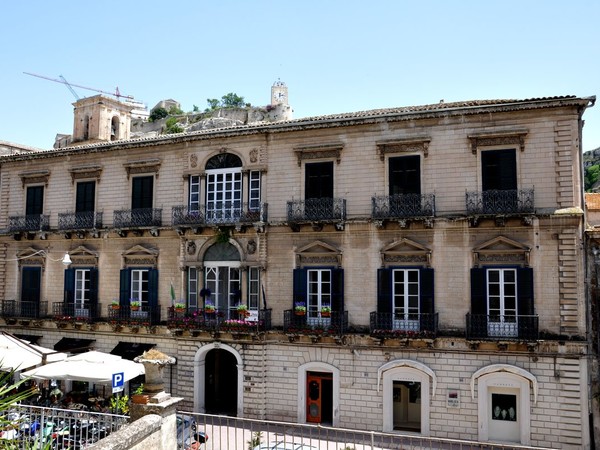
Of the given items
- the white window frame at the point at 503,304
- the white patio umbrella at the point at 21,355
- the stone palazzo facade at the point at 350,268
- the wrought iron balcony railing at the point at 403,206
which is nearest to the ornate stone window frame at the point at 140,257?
the stone palazzo facade at the point at 350,268

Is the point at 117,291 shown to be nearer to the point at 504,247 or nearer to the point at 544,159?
the point at 504,247

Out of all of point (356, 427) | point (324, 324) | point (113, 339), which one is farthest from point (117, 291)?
point (356, 427)

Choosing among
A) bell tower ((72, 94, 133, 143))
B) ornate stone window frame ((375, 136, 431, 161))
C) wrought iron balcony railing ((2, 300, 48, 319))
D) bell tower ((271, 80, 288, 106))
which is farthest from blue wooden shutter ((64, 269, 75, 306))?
bell tower ((271, 80, 288, 106))

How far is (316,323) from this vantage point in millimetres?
21594

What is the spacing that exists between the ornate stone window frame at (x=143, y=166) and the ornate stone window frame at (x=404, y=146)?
10.6m

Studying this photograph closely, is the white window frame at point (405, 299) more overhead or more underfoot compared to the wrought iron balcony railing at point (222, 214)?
more underfoot

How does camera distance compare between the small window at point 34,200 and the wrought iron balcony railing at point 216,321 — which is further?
the small window at point 34,200

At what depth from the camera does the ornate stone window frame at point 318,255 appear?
21734 millimetres

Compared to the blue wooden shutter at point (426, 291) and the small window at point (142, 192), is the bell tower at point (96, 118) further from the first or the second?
the blue wooden shutter at point (426, 291)

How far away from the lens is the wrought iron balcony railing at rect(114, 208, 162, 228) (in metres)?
24.7

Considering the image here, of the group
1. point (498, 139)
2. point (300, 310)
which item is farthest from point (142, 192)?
point (498, 139)

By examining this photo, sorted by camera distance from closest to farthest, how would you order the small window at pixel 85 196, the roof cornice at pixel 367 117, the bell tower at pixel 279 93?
the roof cornice at pixel 367 117
the small window at pixel 85 196
the bell tower at pixel 279 93

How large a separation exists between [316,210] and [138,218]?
8.83 m

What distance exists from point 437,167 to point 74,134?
25.8 m
